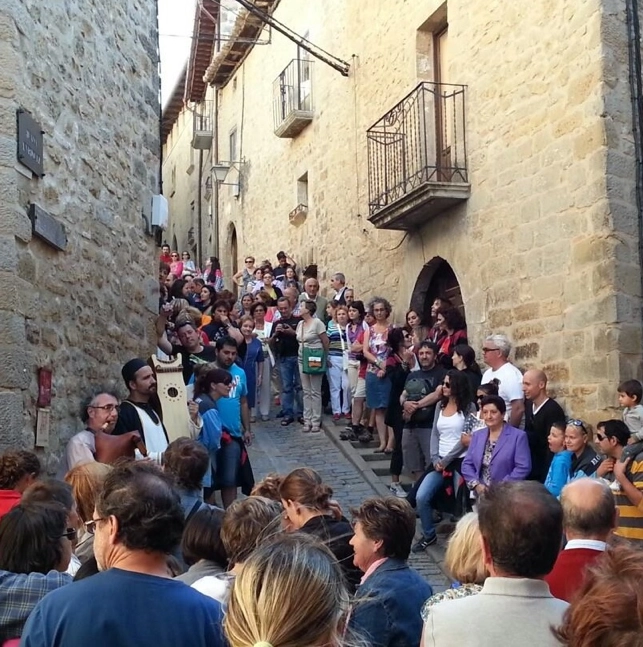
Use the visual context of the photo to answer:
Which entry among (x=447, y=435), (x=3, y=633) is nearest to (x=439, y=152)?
(x=447, y=435)

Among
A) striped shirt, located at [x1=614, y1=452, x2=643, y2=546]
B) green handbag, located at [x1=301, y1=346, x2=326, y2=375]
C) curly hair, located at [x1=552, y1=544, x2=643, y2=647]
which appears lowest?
striped shirt, located at [x1=614, y1=452, x2=643, y2=546]

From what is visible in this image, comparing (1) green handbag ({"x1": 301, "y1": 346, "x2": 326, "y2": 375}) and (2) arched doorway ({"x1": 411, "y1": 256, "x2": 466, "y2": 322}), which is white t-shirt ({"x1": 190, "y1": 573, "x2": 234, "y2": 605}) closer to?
(1) green handbag ({"x1": 301, "y1": 346, "x2": 326, "y2": 375})

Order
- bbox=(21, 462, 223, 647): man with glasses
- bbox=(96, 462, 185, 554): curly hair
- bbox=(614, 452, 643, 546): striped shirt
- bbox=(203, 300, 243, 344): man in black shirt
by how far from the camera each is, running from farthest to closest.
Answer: bbox=(203, 300, 243, 344): man in black shirt, bbox=(614, 452, 643, 546): striped shirt, bbox=(96, 462, 185, 554): curly hair, bbox=(21, 462, 223, 647): man with glasses

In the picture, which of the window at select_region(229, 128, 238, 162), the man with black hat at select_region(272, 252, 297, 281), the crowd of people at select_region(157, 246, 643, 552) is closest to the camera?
the crowd of people at select_region(157, 246, 643, 552)

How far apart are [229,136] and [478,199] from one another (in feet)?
42.9

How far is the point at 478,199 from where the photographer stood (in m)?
9.77

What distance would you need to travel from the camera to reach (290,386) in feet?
37.6

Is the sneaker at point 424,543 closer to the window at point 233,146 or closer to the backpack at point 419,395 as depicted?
the backpack at point 419,395

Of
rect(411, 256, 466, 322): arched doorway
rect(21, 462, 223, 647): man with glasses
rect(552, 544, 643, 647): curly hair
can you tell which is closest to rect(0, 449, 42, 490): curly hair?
rect(21, 462, 223, 647): man with glasses

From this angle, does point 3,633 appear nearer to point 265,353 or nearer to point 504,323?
point 504,323

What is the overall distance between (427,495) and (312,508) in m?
3.69

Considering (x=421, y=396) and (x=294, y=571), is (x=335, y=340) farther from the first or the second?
(x=294, y=571)

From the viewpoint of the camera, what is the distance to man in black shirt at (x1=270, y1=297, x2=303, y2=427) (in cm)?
1121

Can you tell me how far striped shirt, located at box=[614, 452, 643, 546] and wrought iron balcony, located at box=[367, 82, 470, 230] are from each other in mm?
5133
